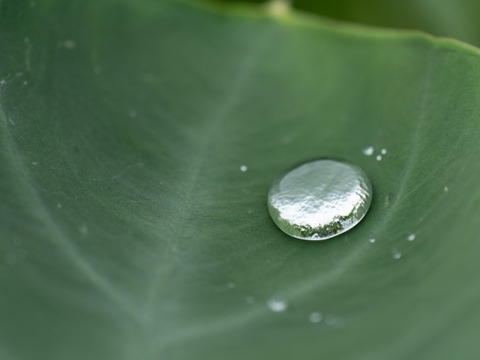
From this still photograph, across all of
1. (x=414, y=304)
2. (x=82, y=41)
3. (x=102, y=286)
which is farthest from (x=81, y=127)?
(x=414, y=304)

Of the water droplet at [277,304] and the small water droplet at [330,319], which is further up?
the water droplet at [277,304]

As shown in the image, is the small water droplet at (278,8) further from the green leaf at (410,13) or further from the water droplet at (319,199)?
the green leaf at (410,13)

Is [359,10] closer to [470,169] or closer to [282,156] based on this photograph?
[282,156]

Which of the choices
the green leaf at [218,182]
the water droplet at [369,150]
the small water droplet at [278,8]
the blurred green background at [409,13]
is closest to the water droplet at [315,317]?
the green leaf at [218,182]

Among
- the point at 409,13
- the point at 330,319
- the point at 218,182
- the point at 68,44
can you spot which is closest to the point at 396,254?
the point at 330,319

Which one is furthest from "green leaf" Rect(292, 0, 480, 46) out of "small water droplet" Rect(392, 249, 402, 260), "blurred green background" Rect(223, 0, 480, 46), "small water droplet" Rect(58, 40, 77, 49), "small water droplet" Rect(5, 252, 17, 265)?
"small water droplet" Rect(5, 252, 17, 265)

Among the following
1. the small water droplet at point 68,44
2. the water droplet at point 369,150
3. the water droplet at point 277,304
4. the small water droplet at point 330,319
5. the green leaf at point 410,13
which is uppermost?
the green leaf at point 410,13

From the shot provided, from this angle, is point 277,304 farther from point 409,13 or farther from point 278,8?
point 409,13

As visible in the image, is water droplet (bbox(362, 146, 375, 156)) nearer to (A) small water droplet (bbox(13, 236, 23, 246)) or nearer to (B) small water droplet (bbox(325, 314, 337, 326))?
(B) small water droplet (bbox(325, 314, 337, 326))
